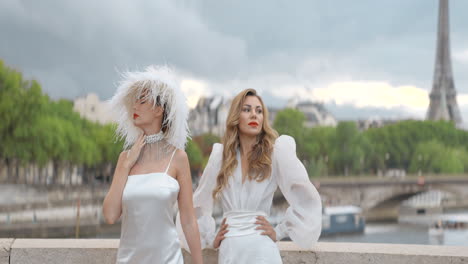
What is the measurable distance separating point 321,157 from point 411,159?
11098 millimetres

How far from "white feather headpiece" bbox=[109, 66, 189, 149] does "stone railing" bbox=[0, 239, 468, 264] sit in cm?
129

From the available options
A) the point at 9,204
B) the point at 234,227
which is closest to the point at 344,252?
the point at 234,227

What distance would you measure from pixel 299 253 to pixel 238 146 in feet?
3.76

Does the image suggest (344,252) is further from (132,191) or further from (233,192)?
(132,191)

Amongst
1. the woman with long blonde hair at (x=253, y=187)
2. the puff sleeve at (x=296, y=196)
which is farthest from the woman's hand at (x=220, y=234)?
the puff sleeve at (x=296, y=196)

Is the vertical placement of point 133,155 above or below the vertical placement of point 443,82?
below

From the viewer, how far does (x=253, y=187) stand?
3.71m

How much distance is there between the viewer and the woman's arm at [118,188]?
327 cm

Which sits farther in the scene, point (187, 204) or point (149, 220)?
point (187, 204)

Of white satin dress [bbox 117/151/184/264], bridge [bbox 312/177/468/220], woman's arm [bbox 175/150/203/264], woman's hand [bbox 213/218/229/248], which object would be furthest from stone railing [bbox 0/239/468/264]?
bridge [bbox 312/177/468/220]

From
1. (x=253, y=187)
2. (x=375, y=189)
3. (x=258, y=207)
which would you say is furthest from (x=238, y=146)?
(x=375, y=189)

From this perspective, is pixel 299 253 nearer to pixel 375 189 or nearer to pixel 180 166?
Result: pixel 180 166

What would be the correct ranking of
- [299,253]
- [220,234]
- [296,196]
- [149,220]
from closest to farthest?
1. [149,220]
2. [220,234]
3. [296,196]
4. [299,253]

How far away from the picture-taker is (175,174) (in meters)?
3.32
